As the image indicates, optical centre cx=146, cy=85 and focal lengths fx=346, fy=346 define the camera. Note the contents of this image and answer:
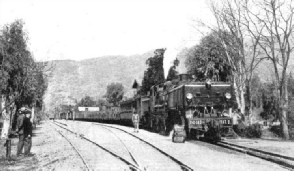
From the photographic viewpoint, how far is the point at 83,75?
585ft

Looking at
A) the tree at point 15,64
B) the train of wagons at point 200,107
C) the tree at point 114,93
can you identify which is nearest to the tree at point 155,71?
the tree at point 114,93

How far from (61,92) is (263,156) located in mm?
150339

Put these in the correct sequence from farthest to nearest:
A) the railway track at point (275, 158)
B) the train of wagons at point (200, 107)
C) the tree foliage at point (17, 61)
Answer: the tree foliage at point (17, 61), the train of wagons at point (200, 107), the railway track at point (275, 158)

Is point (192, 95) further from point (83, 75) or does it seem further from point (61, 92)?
point (83, 75)

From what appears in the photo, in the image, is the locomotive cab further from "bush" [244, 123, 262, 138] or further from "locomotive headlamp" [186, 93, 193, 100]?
"bush" [244, 123, 262, 138]

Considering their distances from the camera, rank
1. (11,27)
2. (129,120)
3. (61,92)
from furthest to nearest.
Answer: (61,92) < (129,120) < (11,27)

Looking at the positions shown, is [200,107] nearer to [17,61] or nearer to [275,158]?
[275,158]

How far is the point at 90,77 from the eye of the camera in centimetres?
17388

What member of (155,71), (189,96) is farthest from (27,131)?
(155,71)

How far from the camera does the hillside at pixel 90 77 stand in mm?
150038

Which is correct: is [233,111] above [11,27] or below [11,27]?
below

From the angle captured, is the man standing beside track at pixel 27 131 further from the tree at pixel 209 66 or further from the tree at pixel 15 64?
the tree at pixel 209 66

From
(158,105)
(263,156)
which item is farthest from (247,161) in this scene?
(158,105)

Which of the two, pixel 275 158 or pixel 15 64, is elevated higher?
pixel 15 64
